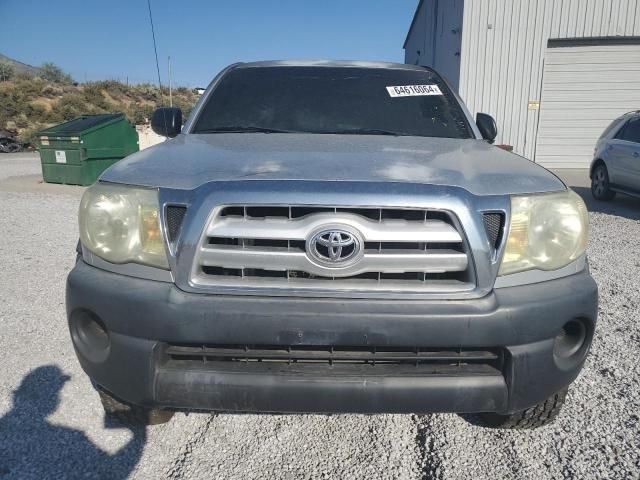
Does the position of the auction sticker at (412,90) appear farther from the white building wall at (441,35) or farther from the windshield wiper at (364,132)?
the white building wall at (441,35)

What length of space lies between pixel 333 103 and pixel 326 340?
5.88 feet

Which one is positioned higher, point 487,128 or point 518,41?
point 518,41

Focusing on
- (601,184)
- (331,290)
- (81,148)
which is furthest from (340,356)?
(81,148)

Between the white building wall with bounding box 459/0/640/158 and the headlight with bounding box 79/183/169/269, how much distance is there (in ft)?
45.6

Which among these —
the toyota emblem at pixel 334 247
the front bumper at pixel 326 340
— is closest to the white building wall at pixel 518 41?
the front bumper at pixel 326 340

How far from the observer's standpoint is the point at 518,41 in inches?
538

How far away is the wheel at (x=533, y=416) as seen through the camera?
2.05 m

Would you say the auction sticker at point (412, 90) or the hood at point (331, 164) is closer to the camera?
the hood at point (331, 164)

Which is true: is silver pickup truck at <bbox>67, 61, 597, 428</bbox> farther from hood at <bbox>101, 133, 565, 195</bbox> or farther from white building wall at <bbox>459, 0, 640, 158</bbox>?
white building wall at <bbox>459, 0, 640, 158</bbox>

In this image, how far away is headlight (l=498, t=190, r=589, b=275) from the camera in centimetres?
170

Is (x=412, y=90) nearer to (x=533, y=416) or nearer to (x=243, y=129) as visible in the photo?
(x=243, y=129)

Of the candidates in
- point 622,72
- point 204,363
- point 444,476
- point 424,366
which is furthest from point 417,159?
point 622,72

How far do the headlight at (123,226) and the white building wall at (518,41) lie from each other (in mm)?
13890

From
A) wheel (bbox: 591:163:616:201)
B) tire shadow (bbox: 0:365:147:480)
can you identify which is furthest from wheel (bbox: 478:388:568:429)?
wheel (bbox: 591:163:616:201)
